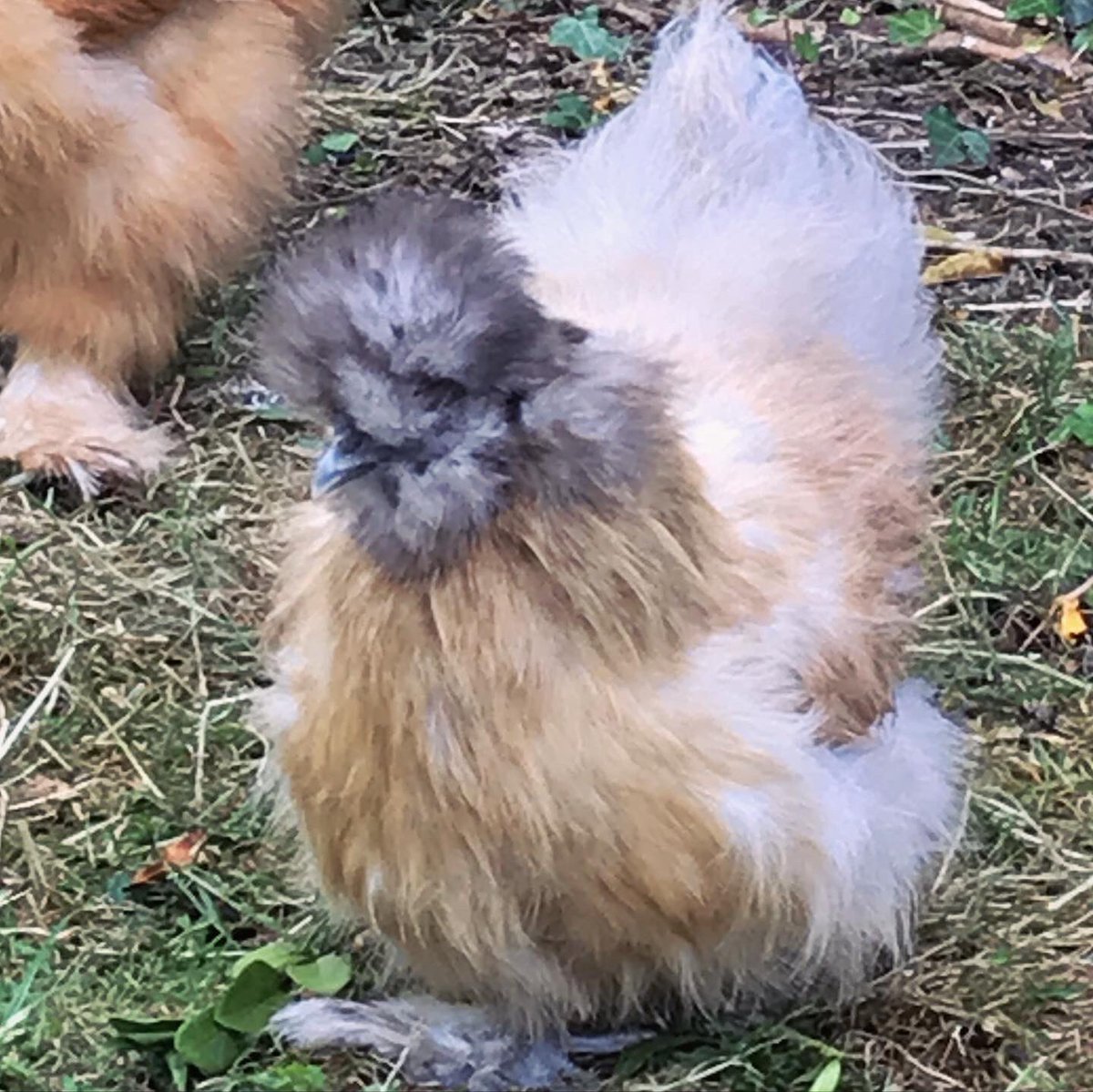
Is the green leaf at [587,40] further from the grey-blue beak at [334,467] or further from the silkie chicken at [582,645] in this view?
the grey-blue beak at [334,467]

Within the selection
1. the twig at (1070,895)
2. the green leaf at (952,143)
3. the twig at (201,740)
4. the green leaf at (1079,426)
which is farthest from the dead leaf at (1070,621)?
the green leaf at (952,143)

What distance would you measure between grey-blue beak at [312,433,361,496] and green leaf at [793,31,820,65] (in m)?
2.90

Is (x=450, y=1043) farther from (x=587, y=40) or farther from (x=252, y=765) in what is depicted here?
(x=587, y=40)

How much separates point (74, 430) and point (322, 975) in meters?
1.35

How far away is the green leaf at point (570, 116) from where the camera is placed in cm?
448

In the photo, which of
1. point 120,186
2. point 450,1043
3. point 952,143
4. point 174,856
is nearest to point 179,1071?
point 450,1043

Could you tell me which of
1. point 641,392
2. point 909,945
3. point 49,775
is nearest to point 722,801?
point 641,392

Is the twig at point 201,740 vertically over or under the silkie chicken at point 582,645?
under

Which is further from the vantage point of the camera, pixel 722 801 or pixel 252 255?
pixel 252 255

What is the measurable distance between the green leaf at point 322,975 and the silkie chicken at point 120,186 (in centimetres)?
122

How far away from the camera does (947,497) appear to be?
11.4ft

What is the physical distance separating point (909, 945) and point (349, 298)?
110 centimetres

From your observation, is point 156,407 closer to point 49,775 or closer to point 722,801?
point 49,775

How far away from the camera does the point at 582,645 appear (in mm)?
2080
